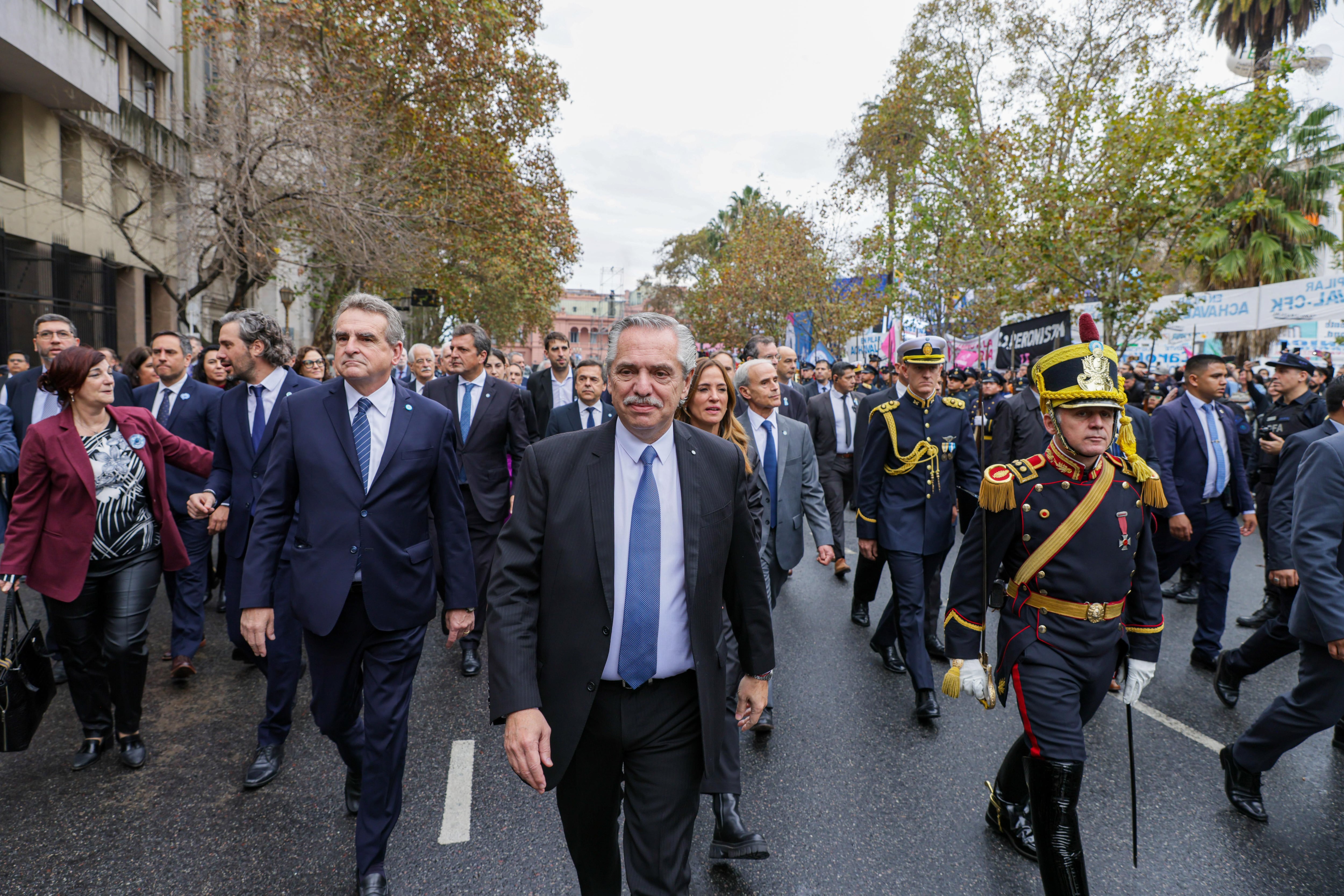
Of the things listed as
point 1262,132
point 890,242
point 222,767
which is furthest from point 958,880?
point 890,242

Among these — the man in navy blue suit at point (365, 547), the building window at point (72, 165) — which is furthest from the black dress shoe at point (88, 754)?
the building window at point (72, 165)

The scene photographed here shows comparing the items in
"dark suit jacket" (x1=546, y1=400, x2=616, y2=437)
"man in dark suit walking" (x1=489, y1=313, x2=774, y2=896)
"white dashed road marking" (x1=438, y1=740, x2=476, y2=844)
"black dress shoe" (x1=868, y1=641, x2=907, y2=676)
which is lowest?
"white dashed road marking" (x1=438, y1=740, x2=476, y2=844)

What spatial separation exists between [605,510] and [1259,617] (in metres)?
6.96

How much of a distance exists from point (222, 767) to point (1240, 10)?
35068 mm

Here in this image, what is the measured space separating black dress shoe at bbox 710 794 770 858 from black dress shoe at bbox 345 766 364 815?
161 cm

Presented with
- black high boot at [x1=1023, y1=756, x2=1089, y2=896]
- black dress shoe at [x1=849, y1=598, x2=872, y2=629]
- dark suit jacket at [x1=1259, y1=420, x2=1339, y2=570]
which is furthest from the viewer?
black dress shoe at [x1=849, y1=598, x2=872, y2=629]

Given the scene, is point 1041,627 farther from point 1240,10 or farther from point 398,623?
point 1240,10

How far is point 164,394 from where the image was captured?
20.2 ft

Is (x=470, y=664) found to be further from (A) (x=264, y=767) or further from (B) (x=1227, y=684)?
(B) (x=1227, y=684)

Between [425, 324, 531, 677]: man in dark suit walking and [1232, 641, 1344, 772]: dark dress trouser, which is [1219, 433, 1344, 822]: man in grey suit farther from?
[425, 324, 531, 677]: man in dark suit walking

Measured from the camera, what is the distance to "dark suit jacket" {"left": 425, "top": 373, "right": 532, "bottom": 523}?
19.4 ft

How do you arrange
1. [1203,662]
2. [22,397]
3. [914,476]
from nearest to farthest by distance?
[914,476]
[1203,662]
[22,397]

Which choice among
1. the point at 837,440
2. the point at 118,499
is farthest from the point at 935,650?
the point at 118,499

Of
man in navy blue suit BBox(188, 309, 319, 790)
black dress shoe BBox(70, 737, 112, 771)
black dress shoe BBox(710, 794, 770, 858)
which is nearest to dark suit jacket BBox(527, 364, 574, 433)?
man in navy blue suit BBox(188, 309, 319, 790)
